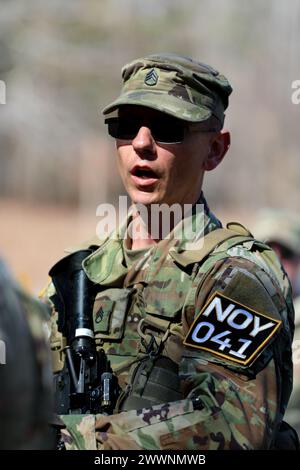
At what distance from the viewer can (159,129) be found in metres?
3.57

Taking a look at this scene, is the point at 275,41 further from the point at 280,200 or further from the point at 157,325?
the point at 157,325

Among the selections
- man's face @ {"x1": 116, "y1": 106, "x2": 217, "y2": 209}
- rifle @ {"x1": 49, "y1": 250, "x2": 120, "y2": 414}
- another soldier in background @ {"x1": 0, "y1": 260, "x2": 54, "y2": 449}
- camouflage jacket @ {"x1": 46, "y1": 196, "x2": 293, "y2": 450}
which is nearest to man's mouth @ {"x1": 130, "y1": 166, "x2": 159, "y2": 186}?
man's face @ {"x1": 116, "y1": 106, "x2": 217, "y2": 209}

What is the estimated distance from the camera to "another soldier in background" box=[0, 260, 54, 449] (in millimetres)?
1865

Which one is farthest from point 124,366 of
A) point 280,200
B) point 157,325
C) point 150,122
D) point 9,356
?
point 280,200

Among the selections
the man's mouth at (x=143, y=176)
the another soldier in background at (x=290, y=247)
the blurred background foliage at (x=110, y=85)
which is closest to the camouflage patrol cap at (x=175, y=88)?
the man's mouth at (x=143, y=176)

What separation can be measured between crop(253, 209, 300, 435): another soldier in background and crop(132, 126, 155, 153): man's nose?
2.93 m

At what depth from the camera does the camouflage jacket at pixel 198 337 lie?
305 centimetres

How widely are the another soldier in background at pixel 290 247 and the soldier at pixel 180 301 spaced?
2.79 meters

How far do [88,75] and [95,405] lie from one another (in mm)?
9375

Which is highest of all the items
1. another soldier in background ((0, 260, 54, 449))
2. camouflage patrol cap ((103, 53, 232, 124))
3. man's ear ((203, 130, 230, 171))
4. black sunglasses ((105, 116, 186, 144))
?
camouflage patrol cap ((103, 53, 232, 124))

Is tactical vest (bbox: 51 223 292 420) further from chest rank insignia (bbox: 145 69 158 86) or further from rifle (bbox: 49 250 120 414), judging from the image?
chest rank insignia (bbox: 145 69 158 86)

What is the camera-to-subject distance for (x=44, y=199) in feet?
41.7

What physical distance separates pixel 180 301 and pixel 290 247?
207 inches

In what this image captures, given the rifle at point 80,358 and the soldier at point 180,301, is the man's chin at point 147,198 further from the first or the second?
the rifle at point 80,358
